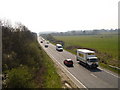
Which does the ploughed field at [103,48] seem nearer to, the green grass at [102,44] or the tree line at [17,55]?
the green grass at [102,44]

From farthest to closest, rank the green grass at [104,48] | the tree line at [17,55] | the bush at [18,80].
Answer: the green grass at [104,48]
the tree line at [17,55]
the bush at [18,80]

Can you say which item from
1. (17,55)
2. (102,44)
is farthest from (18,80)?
(102,44)

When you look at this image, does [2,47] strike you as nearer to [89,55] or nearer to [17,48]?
[17,48]

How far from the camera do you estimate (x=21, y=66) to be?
19.7 meters

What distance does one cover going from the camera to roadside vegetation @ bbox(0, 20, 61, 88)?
15.5 metres

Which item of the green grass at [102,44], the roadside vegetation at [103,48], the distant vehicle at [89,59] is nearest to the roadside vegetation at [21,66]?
the distant vehicle at [89,59]

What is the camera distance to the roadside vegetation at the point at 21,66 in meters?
15.5

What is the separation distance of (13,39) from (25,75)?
36.4 ft

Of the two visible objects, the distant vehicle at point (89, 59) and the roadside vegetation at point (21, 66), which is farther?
the distant vehicle at point (89, 59)

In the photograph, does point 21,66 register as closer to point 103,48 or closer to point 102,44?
point 103,48

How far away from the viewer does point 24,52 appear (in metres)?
25.5

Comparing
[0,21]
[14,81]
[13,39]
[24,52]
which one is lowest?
[14,81]

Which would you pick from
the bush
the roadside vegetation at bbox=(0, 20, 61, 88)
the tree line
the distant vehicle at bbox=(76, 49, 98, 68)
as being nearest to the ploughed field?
the distant vehicle at bbox=(76, 49, 98, 68)

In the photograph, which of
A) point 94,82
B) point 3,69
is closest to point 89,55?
point 94,82
